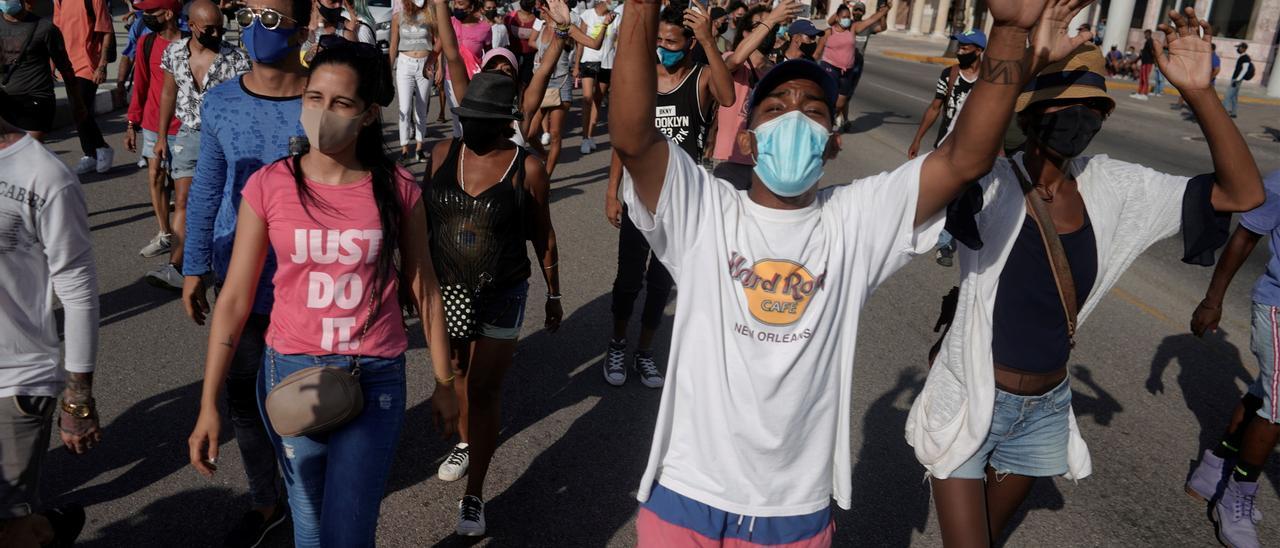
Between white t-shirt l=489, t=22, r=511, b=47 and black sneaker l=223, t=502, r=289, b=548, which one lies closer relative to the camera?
black sneaker l=223, t=502, r=289, b=548

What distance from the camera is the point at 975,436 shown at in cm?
297

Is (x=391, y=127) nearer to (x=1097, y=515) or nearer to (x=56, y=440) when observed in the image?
(x=56, y=440)

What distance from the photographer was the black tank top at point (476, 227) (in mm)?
3926

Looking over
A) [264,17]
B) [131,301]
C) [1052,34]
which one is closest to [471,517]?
[264,17]

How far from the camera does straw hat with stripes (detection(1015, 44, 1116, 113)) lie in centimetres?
291

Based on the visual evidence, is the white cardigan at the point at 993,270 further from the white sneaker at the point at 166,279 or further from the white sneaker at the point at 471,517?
the white sneaker at the point at 166,279

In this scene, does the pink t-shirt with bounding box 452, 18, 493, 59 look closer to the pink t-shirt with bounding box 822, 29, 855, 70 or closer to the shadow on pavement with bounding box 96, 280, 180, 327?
the shadow on pavement with bounding box 96, 280, 180, 327

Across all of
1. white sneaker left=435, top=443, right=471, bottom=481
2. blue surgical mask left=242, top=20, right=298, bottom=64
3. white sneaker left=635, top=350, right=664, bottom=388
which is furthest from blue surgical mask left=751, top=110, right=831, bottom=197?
white sneaker left=635, top=350, right=664, bottom=388

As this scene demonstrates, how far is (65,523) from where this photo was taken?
3.57m

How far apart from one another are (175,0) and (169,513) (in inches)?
191

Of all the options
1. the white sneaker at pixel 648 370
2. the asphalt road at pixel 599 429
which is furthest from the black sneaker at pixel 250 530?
the white sneaker at pixel 648 370

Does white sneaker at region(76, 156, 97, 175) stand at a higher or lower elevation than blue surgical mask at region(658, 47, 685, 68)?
lower

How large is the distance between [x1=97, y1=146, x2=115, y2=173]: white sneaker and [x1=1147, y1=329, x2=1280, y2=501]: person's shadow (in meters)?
9.82

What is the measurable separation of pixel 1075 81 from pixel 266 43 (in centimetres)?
277
